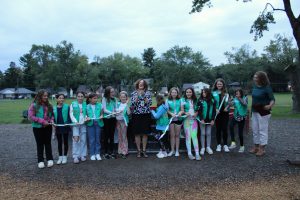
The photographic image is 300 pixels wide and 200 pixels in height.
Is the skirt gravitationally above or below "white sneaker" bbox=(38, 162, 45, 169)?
above

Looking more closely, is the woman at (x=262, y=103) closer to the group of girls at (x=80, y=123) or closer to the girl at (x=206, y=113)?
the girl at (x=206, y=113)

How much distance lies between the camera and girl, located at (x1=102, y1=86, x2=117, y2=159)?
299 inches

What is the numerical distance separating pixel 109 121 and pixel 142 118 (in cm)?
82

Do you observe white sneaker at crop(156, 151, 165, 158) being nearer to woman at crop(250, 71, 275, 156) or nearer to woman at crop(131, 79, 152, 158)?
woman at crop(131, 79, 152, 158)

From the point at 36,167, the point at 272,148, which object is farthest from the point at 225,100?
the point at 36,167

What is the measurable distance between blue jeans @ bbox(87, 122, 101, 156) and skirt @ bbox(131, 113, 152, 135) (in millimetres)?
879

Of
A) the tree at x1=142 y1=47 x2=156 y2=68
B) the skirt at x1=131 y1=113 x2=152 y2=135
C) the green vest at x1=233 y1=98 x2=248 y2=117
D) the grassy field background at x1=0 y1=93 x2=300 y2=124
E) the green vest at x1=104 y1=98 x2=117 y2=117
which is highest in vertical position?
the tree at x1=142 y1=47 x2=156 y2=68

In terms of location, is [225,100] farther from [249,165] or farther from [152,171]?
[152,171]

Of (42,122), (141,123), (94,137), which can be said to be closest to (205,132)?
(141,123)

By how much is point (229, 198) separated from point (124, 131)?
3.48 m

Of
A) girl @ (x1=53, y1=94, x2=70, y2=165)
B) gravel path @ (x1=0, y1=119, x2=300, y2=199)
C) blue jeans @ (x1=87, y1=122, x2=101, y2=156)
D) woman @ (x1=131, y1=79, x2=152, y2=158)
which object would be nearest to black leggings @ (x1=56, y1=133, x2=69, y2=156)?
girl @ (x1=53, y1=94, x2=70, y2=165)

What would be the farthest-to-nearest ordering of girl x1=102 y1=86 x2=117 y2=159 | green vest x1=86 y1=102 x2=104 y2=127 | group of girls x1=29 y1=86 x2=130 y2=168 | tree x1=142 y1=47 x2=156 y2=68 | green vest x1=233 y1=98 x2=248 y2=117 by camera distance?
tree x1=142 y1=47 x2=156 y2=68 → green vest x1=233 y1=98 x2=248 y2=117 → girl x1=102 y1=86 x2=117 y2=159 → green vest x1=86 y1=102 x2=104 y2=127 → group of girls x1=29 y1=86 x2=130 y2=168

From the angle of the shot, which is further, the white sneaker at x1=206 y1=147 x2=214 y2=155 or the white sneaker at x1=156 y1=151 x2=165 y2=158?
the white sneaker at x1=206 y1=147 x2=214 y2=155

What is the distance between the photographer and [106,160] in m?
7.43
